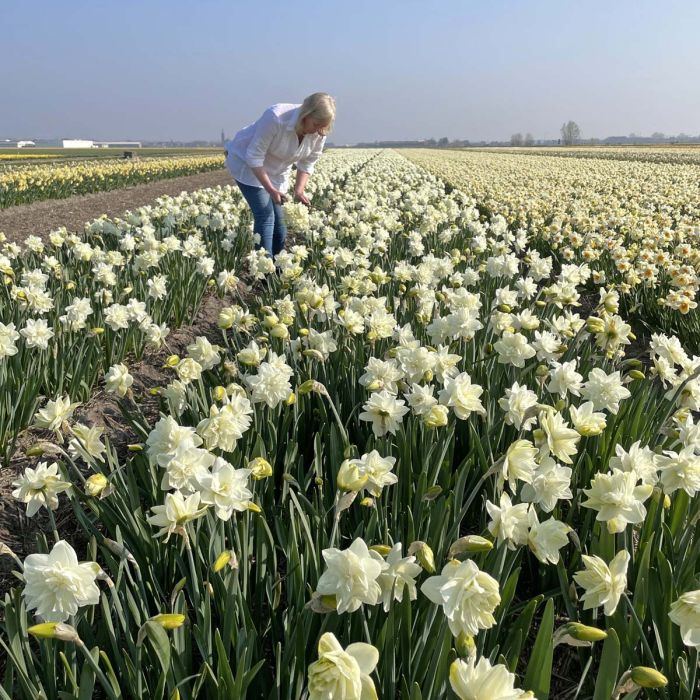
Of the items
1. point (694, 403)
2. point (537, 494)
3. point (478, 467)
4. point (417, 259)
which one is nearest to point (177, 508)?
point (537, 494)

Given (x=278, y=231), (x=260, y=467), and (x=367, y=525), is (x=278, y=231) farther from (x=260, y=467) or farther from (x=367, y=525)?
(x=260, y=467)

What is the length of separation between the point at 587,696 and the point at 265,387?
1446 millimetres

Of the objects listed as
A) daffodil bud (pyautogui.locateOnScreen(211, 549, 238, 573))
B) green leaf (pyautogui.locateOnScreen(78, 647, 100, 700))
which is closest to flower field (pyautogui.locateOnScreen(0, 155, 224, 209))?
daffodil bud (pyautogui.locateOnScreen(211, 549, 238, 573))

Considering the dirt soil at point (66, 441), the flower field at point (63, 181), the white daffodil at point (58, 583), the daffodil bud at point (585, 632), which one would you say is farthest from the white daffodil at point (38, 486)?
the flower field at point (63, 181)

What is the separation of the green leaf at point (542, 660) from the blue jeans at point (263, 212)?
17.1 feet

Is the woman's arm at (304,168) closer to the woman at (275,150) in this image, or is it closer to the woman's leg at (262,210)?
the woman at (275,150)

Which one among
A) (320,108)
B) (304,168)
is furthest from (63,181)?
(320,108)

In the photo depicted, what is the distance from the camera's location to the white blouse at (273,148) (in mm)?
5809

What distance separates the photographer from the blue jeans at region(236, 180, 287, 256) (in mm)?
6301

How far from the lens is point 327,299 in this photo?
3.72 m

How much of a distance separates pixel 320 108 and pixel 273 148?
84 cm

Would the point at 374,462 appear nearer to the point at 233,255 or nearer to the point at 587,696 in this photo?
the point at 587,696

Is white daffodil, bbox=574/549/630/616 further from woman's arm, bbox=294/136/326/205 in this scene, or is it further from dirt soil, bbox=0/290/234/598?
woman's arm, bbox=294/136/326/205

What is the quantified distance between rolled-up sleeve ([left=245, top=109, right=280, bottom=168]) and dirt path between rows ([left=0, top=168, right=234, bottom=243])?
245 inches
